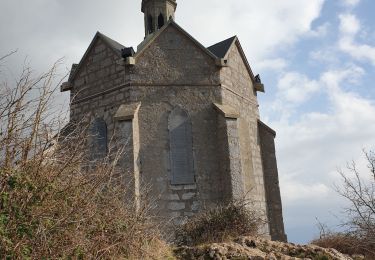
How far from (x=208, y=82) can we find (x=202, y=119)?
1.36m

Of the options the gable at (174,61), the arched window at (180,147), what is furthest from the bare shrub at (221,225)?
the gable at (174,61)

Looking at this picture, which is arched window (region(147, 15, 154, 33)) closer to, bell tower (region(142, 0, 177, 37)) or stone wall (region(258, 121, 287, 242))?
bell tower (region(142, 0, 177, 37))

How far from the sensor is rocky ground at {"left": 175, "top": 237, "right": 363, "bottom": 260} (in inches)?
307

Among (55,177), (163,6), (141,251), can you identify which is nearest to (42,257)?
(55,177)

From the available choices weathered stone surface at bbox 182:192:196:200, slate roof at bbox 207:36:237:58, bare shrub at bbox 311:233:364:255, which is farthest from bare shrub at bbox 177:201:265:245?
slate roof at bbox 207:36:237:58

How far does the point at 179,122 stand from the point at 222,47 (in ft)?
13.4

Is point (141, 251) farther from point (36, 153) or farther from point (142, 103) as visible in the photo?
point (142, 103)

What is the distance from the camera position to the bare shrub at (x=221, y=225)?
10.3 meters

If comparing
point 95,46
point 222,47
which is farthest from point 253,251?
point 95,46

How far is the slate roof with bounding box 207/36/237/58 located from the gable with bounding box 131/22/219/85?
1.13 metres

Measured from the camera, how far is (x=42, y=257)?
507 cm

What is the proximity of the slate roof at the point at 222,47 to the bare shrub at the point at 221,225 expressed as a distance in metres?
6.26

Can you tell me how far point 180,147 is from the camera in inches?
518

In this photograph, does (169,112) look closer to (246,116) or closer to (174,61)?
(174,61)
